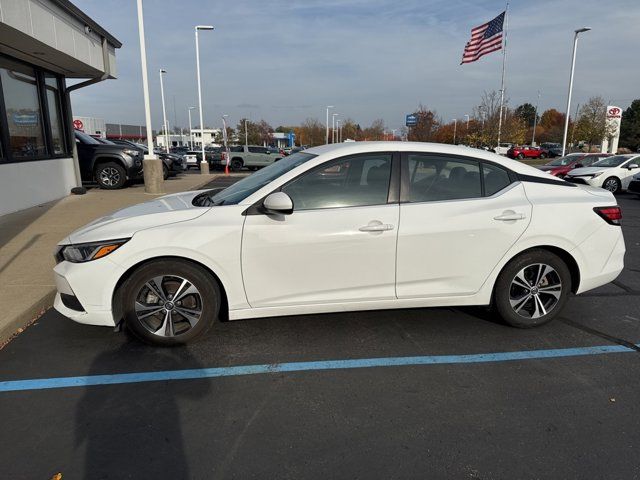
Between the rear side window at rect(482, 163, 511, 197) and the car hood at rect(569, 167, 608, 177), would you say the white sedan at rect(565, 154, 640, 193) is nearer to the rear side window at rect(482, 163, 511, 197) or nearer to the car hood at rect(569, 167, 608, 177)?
the car hood at rect(569, 167, 608, 177)

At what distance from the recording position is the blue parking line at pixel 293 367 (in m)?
3.19

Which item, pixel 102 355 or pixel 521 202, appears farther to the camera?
pixel 521 202

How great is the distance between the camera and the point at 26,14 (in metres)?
7.73

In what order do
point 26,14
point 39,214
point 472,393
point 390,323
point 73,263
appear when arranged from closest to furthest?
point 472,393, point 73,263, point 390,323, point 26,14, point 39,214

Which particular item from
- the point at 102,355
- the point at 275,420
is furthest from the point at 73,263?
the point at 275,420

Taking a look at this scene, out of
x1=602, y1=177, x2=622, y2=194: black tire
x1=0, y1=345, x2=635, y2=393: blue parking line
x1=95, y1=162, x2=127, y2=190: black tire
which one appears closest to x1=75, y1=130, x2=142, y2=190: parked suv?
x1=95, y1=162, x2=127, y2=190: black tire

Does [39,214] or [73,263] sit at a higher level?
[73,263]

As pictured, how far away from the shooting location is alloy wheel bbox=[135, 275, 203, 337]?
3562 mm

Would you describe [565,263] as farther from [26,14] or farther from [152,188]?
[152,188]

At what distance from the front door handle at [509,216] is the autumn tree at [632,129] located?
85189 mm

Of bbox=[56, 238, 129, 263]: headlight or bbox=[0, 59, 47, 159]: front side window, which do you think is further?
bbox=[0, 59, 47, 159]: front side window

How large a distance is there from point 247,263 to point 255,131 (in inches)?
3371

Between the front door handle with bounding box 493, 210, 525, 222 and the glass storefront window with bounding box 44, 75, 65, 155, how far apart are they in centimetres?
1183

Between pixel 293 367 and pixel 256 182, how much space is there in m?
1.63
